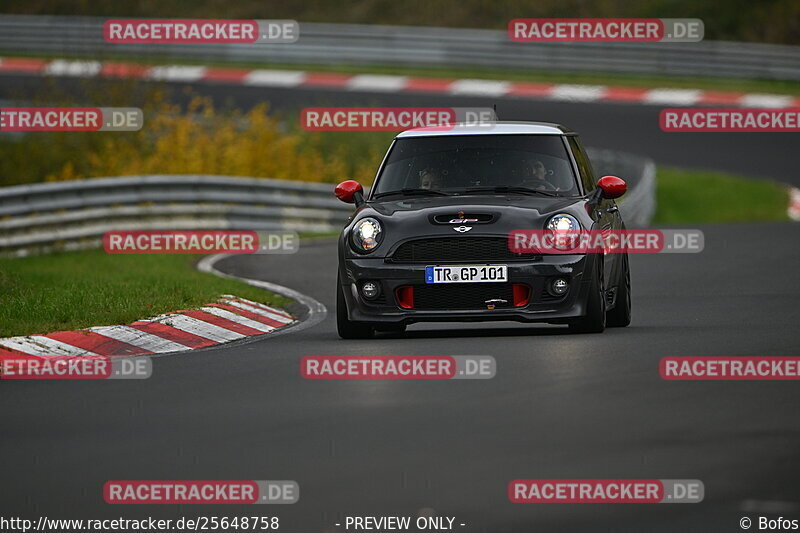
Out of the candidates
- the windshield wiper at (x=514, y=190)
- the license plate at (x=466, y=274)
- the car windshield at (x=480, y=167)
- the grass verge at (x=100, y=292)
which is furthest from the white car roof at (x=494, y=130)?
the grass verge at (x=100, y=292)

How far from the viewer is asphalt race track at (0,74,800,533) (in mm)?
6645

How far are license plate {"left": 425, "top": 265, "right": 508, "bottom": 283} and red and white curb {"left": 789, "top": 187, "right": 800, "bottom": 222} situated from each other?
16.8m

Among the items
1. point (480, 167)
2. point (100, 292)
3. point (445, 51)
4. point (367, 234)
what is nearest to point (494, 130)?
point (480, 167)

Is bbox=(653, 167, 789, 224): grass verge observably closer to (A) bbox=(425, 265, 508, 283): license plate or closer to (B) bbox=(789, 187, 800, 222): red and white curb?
(B) bbox=(789, 187, 800, 222): red and white curb

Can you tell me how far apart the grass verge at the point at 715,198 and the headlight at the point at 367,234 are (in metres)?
16.4

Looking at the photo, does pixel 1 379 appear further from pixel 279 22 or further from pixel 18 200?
pixel 279 22

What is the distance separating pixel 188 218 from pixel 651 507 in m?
18.5

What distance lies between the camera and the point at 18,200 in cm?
2167

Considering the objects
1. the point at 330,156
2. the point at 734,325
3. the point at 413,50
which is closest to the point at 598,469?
the point at 734,325

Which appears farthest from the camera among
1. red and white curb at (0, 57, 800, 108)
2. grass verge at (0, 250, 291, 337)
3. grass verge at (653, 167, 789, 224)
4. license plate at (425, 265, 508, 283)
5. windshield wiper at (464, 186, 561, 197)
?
red and white curb at (0, 57, 800, 108)

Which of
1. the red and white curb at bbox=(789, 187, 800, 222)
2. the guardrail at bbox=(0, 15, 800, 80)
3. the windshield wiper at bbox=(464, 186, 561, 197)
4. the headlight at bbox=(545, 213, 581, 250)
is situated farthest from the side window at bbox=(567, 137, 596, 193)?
the guardrail at bbox=(0, 15, 800, 80)

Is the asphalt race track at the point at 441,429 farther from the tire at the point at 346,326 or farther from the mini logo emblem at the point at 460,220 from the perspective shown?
the mini logo emblem at the point at 460,220

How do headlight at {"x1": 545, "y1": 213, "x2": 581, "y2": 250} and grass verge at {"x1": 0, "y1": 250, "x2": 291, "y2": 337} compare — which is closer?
headlight at {"x1": 545, "y1": 213, "x2": 581, "y2": 250}

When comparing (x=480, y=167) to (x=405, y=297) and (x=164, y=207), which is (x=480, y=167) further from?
(x=164, y=207)
